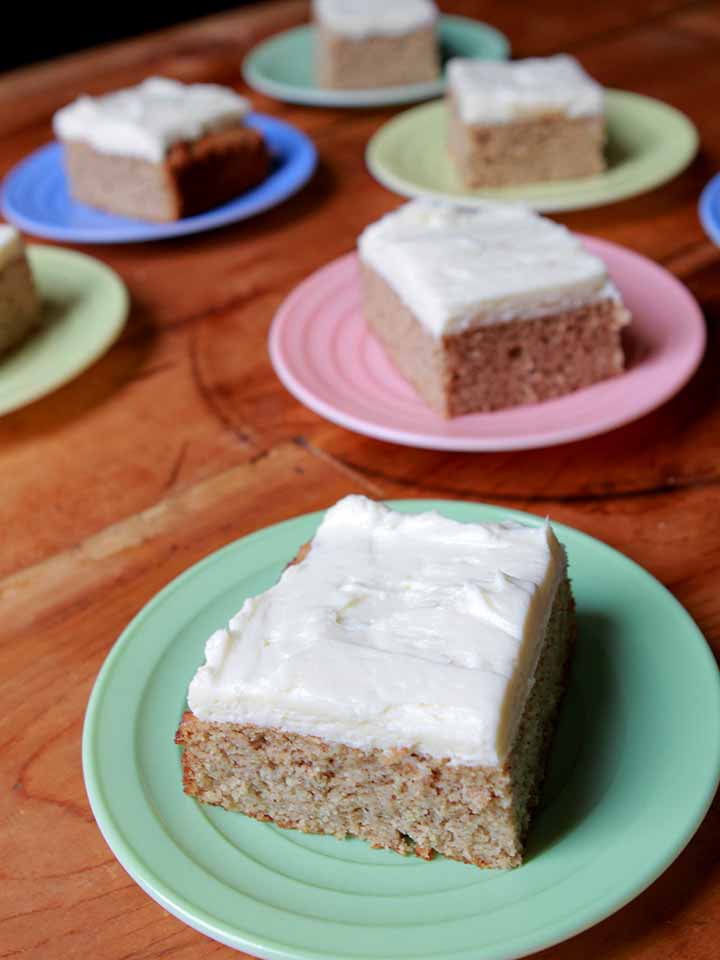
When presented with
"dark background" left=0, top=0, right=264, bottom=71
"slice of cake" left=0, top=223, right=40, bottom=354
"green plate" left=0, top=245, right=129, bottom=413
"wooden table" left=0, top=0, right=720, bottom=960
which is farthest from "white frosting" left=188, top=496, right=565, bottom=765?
"dark background" left=0, top=0, right=264, bottom=71

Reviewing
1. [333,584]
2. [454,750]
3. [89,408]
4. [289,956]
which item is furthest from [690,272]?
[289,956]

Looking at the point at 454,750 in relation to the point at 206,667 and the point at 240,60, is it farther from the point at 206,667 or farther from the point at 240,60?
the point at 240,60

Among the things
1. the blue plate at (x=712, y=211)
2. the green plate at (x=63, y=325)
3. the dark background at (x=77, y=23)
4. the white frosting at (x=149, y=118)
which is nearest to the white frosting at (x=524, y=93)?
A: the blue plate at (x=712, y=211)

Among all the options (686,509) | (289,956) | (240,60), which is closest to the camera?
(289,956)

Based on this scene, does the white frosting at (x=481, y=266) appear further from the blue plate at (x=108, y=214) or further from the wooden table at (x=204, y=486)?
the blue plate at (x=108, y=214)

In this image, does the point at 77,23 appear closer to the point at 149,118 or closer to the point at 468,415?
the point at 149,118

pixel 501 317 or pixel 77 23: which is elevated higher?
pixel 501 317

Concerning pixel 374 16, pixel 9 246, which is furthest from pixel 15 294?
pixel 374 16

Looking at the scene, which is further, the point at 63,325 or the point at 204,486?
the point at 63,325
